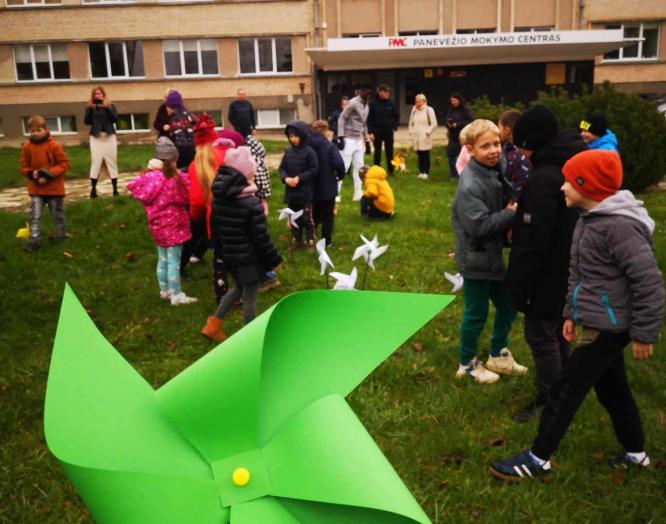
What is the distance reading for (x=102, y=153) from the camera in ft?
37.6

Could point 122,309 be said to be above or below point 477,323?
below

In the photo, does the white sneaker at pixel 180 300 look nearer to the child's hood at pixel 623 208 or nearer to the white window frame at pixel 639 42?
the child's hood at pixel 623 208

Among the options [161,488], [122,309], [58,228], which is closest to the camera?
[161,488]

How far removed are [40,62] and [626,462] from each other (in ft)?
100

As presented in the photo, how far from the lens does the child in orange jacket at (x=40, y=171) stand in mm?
8484

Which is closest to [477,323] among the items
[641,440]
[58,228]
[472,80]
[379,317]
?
[641,440]

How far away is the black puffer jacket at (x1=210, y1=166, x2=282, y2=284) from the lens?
5352 millimetres

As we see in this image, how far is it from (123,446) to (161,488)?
0.15 metres

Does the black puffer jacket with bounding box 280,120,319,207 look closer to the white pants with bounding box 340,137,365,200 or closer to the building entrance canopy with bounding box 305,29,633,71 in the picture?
the white pants with bounding box 340,137,365,200

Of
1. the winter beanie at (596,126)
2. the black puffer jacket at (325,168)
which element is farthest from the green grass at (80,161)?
the winter beanie at (596,126)

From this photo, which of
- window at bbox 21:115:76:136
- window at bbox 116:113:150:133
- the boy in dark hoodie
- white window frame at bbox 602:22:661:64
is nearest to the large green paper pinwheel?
the boy in dark hoodie

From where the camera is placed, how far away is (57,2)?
1157 inches

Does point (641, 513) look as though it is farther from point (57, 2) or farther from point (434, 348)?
point (57, 2)

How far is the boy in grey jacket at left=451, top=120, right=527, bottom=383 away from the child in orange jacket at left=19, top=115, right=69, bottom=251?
18.3 ft
